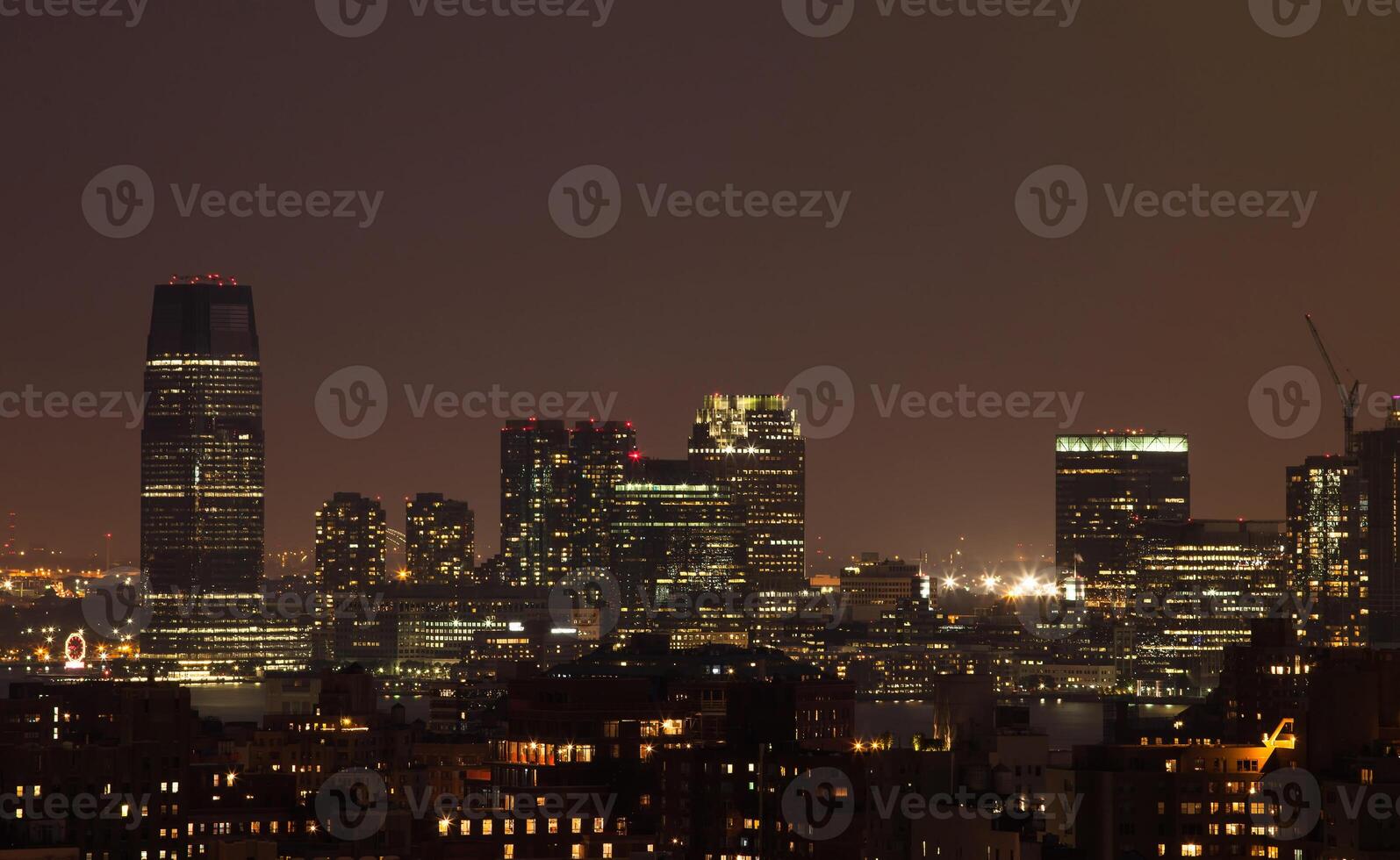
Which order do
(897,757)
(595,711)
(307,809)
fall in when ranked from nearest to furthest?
(897,757)
(307,809)
(595,711)

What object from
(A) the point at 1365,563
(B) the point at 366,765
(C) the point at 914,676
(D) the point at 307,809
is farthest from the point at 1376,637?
(D) the point at 307,809

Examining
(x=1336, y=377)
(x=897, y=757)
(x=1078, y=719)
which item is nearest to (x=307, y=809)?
(x=897, y=757)

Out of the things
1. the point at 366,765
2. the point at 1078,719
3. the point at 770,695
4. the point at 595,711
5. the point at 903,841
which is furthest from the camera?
the point at 1078,719

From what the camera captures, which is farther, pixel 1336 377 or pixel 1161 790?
pixel 1336 377

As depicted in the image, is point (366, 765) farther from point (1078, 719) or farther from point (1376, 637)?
point (1376, 637)

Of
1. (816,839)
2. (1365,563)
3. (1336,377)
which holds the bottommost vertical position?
(816,839)

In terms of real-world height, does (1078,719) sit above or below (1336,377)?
below

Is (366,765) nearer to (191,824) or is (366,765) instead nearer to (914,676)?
(191,824)

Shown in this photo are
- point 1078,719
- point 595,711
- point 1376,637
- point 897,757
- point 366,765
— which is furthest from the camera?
point 1376,637

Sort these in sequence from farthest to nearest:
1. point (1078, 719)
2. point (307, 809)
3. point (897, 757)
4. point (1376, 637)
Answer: point (1376, 637), point (1078, 719), point (307, 809), point (897, 757)
